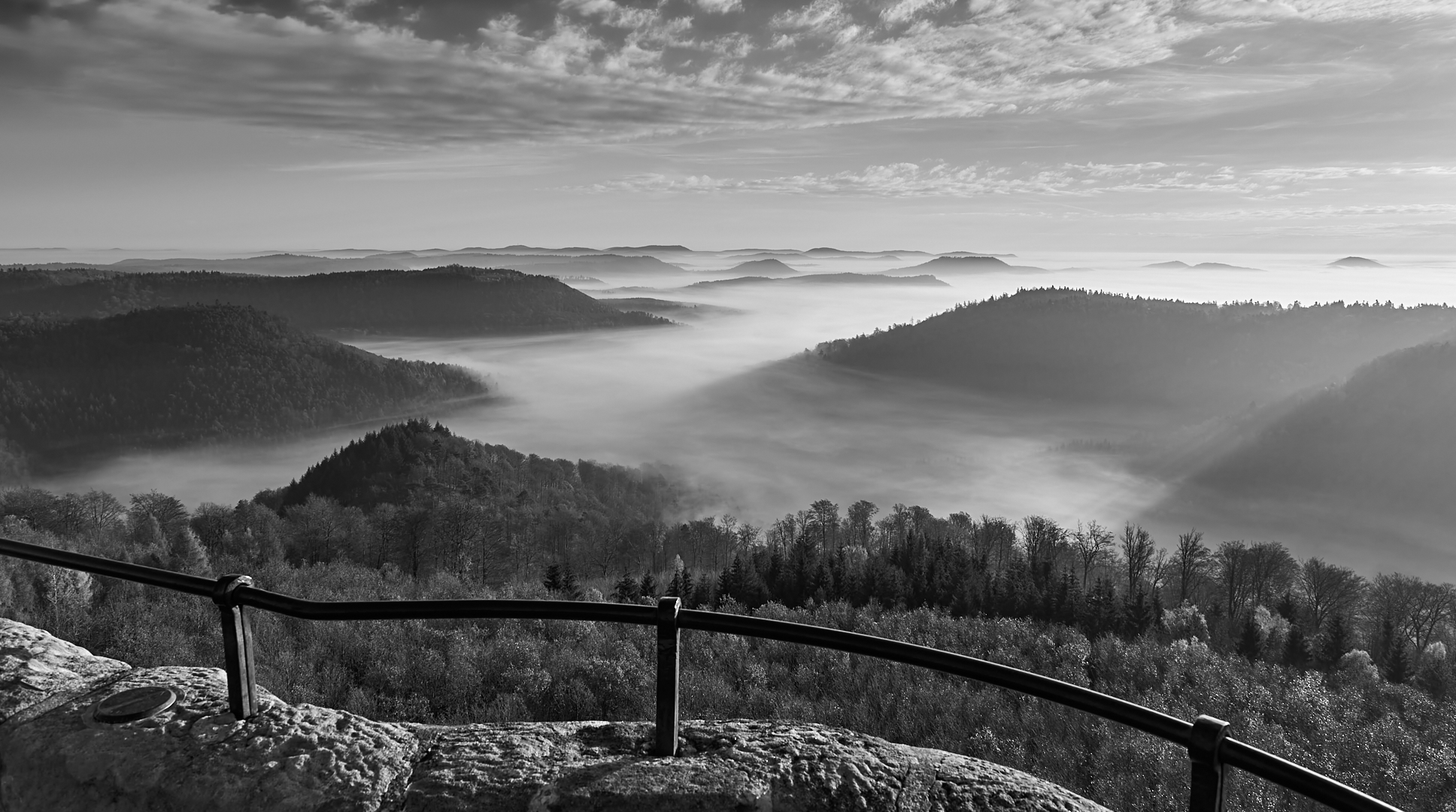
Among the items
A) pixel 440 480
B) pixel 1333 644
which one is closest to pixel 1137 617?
pixel 1333 644

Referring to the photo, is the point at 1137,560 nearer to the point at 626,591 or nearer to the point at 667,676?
the point at 626,591

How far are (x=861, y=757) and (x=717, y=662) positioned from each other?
1418 cm

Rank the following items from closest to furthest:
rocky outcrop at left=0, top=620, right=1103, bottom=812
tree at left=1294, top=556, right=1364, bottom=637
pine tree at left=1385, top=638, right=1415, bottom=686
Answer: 1. rocky outcrop at left=0, top=620, right=1103, bottom=812
2. pine tree at left=1385, top=638, right=1415, bottom=686
3. tree at left=1294, top=556, right=1364, bottom=637

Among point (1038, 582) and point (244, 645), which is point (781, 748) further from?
point (1038, 582)

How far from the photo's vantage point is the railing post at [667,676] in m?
3.24

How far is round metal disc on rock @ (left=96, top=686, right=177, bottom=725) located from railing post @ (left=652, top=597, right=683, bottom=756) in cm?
236

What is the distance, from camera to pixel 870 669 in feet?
64.0

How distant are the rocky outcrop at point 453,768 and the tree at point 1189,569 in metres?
104

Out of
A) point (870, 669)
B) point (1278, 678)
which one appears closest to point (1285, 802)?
point (870, 669)

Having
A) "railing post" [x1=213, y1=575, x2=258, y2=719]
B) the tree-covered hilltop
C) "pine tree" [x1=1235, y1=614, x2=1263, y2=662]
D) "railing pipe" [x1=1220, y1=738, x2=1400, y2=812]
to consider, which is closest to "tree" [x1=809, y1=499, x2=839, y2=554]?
the tree-covered hilltop

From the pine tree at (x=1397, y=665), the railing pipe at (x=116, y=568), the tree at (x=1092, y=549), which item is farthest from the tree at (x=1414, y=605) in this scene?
the railing pipe at (x=116, y=568)

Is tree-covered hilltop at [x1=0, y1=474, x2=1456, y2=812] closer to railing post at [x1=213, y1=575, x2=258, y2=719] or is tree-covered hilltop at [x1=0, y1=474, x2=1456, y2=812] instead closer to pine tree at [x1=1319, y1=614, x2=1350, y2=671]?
pine tree at [x1=1319, y1=614, x2=1350, y2=671]

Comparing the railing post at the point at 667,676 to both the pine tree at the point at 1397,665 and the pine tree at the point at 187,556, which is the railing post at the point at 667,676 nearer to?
the pine tree at the point at 187,556

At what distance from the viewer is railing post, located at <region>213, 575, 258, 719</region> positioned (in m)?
3.63
